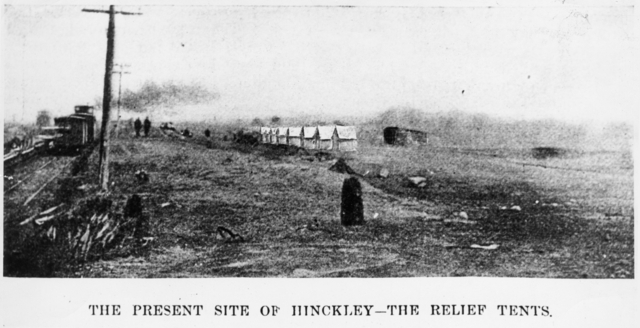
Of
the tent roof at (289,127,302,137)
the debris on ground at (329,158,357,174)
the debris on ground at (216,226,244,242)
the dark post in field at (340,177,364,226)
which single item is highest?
the tent roof at (289,127,302,137)

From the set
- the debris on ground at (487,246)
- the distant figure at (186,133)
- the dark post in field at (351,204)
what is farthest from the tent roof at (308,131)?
the debris on ground at (487,246)

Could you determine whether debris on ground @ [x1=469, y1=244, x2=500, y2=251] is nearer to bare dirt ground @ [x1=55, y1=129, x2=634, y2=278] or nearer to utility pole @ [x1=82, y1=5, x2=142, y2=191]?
bare dirt ground @ [x1=55, y1=129, x2=634, y2=278]

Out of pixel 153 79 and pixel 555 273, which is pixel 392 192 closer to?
pixel 555 273

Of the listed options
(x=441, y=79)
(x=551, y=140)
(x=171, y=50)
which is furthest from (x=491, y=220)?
(x=171, y=50)

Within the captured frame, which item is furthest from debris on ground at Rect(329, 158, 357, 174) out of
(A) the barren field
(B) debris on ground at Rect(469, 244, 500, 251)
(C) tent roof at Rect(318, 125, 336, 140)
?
(B) debris on ground at Rect(469, 244, 500, 251)

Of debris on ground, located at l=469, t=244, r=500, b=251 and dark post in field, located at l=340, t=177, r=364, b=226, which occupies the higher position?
dark post in field, located at l=340, t=177, r=364, b=226

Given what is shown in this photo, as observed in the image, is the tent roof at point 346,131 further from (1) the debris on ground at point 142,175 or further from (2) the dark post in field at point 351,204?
(1) the debris on ground at point 142,175
